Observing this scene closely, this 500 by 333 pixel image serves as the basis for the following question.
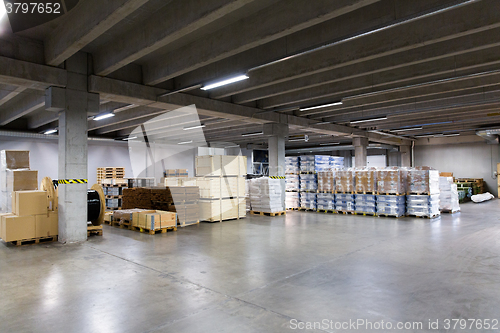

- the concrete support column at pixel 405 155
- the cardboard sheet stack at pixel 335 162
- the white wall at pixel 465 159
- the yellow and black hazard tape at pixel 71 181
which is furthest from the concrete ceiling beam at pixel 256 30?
the white wall at pixel 465 159

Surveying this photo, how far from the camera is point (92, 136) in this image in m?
19.0

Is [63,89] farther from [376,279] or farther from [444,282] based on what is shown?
[444,282]

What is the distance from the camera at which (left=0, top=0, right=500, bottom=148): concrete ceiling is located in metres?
5.71

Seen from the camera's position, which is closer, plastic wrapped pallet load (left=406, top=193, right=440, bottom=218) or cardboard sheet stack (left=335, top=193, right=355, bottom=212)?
plastic wrapped pallet load (left=406, top=193, right=440, bottom=218)

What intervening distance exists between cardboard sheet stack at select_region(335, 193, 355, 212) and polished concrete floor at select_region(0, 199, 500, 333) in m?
4.40

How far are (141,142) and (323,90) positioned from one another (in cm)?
1627

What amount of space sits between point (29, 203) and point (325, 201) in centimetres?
1072

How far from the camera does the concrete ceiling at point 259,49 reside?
5.71m

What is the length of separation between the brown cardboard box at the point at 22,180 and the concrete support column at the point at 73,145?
2359 mm

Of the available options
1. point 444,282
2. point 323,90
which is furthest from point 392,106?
point 444,282

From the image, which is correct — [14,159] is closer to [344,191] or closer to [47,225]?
[47,225]

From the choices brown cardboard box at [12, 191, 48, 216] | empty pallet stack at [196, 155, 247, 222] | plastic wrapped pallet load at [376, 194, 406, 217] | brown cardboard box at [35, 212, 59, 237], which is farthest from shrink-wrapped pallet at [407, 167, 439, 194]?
brown cardboard box at [12, 191, 48, 216]

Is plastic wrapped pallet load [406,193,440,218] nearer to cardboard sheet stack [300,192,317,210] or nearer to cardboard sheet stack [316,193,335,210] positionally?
cardboard sheet stack [316,193,335,210]

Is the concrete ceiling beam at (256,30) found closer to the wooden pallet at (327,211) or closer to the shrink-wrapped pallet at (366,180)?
the shrink-wrapped pallet at (366,180)
